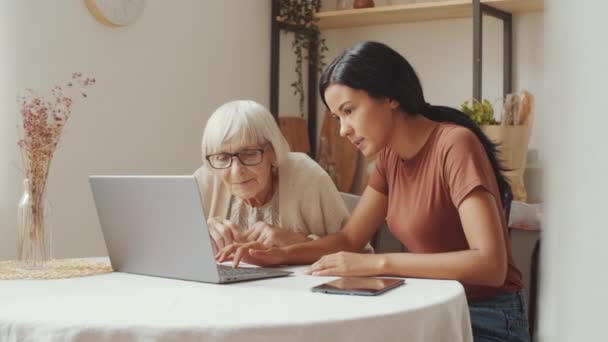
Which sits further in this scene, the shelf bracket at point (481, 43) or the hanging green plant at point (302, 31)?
the hanging green plant at point (302, 31)

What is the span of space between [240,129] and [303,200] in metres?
0.28

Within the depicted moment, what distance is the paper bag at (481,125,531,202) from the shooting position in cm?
A: 307

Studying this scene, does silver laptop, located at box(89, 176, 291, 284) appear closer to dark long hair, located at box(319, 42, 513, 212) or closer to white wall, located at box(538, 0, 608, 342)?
dark long hair, located at box(319, 42, 513, 212)

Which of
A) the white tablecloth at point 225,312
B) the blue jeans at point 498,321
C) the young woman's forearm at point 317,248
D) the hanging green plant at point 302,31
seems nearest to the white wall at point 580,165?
the white tablecloth at point 225,312

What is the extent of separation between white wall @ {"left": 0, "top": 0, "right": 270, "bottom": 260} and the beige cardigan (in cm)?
100

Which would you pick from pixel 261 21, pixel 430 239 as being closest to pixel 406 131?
pixel 430 239

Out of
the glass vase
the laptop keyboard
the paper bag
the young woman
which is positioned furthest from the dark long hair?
the paper bag

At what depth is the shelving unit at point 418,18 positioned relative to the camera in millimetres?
3324

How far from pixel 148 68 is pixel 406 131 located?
182 centimetres

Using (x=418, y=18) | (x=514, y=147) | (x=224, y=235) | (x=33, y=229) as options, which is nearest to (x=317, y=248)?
(x=224, y=235)

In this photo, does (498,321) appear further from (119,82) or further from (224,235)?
(119,82)

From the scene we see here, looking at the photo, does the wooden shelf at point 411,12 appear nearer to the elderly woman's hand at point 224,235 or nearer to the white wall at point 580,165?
the elderly woman's hand at point 224,235

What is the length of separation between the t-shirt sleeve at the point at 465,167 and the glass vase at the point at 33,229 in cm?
88

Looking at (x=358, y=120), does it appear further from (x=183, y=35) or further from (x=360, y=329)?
(x=183, y=35)
